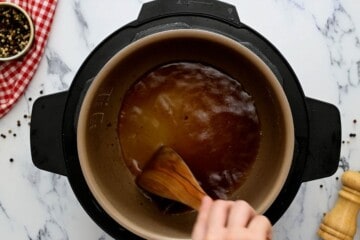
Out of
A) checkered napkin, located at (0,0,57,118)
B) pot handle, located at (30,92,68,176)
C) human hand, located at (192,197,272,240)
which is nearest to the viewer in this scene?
human hand, located at (192,197,272,240)

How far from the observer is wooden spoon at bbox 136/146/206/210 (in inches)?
32.8

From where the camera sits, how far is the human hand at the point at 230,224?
2.07 feet

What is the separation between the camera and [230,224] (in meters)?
0.65

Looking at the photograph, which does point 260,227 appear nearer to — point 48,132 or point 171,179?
point 171,179

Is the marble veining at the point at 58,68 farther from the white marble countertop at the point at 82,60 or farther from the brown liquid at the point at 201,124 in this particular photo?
the brown liquid at the point at 201,124

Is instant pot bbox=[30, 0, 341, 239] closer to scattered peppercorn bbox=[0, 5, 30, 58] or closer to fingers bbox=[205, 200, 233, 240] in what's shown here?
scattered peppercorn bbox=[0, 5, 30, 58]

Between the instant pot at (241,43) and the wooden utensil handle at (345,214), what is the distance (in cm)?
10

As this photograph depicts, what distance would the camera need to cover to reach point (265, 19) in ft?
3.43

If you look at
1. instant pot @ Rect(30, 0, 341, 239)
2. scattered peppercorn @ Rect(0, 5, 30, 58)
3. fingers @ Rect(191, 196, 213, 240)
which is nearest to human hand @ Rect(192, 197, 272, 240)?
fingers @ Rect(191, 196, 213, 240)

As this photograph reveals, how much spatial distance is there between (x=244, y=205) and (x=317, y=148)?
0.95 ft

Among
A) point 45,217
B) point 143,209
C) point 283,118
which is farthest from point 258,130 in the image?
point 45,217

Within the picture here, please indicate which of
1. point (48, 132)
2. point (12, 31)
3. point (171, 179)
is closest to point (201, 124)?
point (171, 179)

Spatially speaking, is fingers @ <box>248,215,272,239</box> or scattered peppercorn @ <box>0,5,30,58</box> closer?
fingers @ <box>248,215,272,239</box>

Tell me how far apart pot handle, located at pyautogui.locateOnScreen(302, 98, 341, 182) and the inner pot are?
0.06 meters
